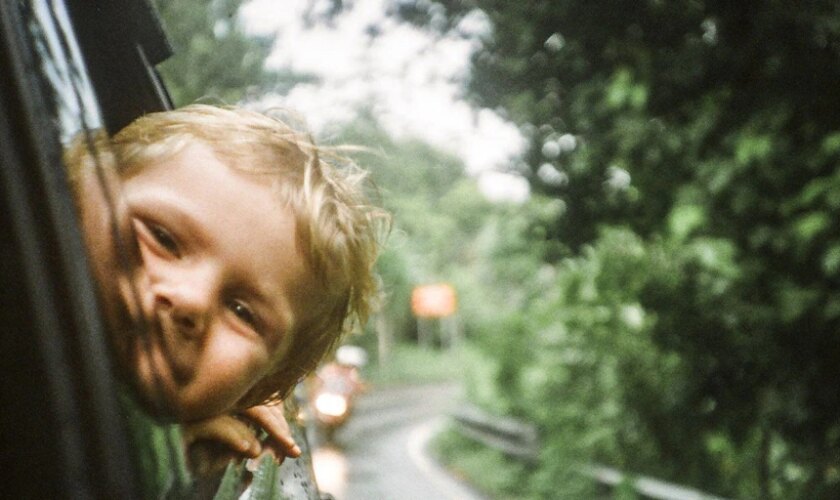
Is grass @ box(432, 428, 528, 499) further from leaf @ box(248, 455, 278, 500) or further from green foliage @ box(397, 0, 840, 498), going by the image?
leaf @ box(248, 455, 278, 500)

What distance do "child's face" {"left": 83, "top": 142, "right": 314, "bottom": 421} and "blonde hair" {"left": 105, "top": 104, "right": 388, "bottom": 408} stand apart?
3cm

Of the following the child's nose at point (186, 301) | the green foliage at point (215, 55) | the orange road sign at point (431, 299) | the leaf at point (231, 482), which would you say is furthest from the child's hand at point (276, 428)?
the orange road sign at point (431, 299)

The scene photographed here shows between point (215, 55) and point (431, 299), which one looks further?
point (431, 299)

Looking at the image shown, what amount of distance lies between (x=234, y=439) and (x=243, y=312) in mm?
177

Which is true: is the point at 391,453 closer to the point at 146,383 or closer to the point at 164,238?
the point at 164,238

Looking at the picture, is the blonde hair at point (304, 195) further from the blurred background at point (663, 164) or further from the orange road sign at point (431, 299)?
the orange road sign at point (431, 299)

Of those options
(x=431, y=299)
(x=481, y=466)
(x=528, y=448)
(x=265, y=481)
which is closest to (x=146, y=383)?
(x=265, y=481)

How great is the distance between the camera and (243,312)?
50.8 inches

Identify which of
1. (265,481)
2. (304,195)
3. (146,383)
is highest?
(304,195)

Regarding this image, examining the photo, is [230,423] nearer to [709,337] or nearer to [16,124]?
[16,124]

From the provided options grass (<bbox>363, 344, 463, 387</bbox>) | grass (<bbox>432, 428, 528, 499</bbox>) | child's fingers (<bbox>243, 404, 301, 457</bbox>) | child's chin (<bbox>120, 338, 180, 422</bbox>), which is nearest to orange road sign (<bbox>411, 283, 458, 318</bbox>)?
grass (<bbox>432, 428, 528, 499</bbox>)

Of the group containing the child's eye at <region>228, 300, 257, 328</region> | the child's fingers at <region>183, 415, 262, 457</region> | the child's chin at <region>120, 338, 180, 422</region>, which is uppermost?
the child's eye at <region>228, 300, 257, 328</region>

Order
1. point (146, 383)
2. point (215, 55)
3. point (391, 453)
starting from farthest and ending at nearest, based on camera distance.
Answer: point (391, 453), point (215, 55), point (146, 383)

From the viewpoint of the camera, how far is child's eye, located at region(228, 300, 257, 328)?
4.18 ft
